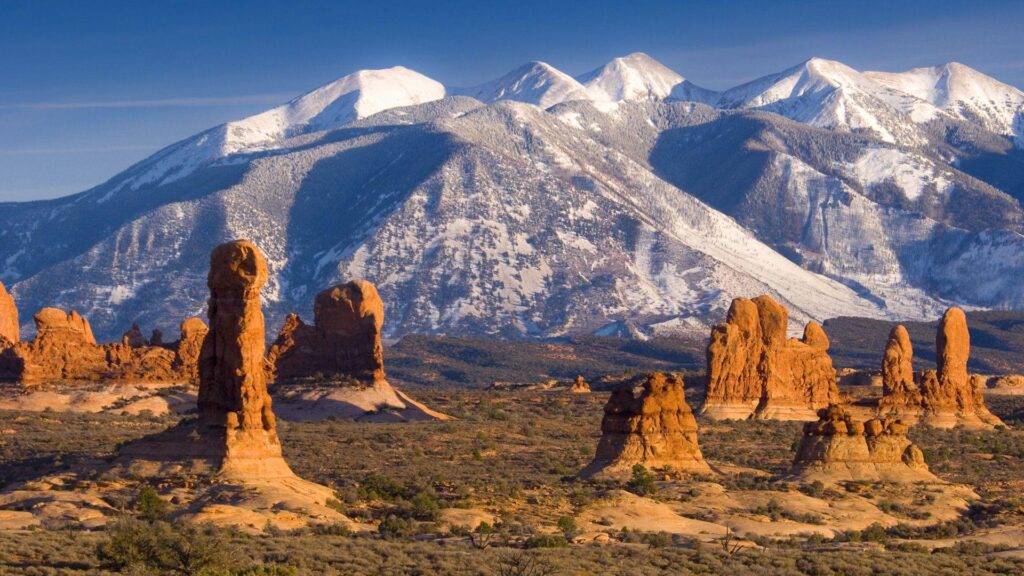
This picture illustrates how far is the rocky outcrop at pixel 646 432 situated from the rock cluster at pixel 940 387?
3948 centimetres

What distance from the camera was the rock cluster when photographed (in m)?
110

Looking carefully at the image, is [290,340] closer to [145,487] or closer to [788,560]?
[145,487]

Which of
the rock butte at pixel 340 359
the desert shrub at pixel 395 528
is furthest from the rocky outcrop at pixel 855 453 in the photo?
the rock butte at pixel 340 359

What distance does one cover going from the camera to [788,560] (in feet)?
169

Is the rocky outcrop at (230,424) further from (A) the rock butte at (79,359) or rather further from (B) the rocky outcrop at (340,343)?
(B) the rocky outcrop at (340,343)

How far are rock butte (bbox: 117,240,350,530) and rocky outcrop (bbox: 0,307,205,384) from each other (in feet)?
157

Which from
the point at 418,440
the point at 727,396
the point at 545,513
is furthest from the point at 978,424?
the point at 545,513

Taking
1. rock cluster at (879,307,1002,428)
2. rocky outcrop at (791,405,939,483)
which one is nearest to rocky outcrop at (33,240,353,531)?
rocky outcrop at (791,405,939,483)

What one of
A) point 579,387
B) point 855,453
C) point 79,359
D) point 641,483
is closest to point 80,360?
point 79,359

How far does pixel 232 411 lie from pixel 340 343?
52077 millimetres

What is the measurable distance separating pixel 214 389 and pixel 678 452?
16937 mm

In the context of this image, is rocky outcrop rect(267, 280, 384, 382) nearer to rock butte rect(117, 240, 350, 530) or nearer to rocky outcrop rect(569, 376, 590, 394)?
rocky outcrop rect(569, 376, 590, 394)

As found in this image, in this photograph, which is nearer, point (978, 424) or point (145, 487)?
point (145, 487)

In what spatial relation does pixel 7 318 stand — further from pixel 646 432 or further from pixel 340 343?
pixel 646 432
